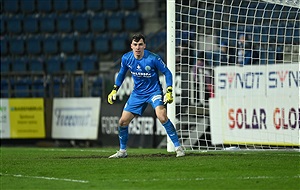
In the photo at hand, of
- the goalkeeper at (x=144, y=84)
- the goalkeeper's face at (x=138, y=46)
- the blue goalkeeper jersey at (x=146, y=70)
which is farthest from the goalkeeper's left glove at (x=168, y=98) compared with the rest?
the goalkeeper's face at (x=138, y=46)

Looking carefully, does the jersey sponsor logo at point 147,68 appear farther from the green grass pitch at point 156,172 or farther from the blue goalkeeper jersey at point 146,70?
the green grass pitch at point 156,172

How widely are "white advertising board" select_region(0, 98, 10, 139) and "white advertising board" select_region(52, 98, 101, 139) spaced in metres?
1.47

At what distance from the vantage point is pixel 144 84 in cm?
1314

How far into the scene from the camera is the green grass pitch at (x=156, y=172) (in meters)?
9.33

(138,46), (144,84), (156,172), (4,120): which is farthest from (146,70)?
(4,120)

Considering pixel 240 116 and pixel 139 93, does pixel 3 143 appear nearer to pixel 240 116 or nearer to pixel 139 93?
pixel 240 116

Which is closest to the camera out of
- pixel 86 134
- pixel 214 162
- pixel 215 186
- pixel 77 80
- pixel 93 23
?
pixel 215 186

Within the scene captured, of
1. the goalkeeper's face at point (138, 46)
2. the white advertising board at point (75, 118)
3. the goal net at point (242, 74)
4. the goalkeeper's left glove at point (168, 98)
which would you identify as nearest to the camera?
the goalkeeper's left glove at point (168, 98)

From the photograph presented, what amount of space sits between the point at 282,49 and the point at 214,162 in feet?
19.8

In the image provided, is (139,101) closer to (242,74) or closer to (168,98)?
(168,98)

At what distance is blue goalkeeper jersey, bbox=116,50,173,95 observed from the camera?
509 inches

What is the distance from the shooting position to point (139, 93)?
13203 millimetres

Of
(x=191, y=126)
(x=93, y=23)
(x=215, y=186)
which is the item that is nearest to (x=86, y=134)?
(x=191, y=126)

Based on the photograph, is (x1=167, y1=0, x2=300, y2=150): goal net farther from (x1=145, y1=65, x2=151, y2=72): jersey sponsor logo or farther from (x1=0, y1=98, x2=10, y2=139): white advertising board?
(x1=0, y1=98, x2=10, y2=139): white advertising board
